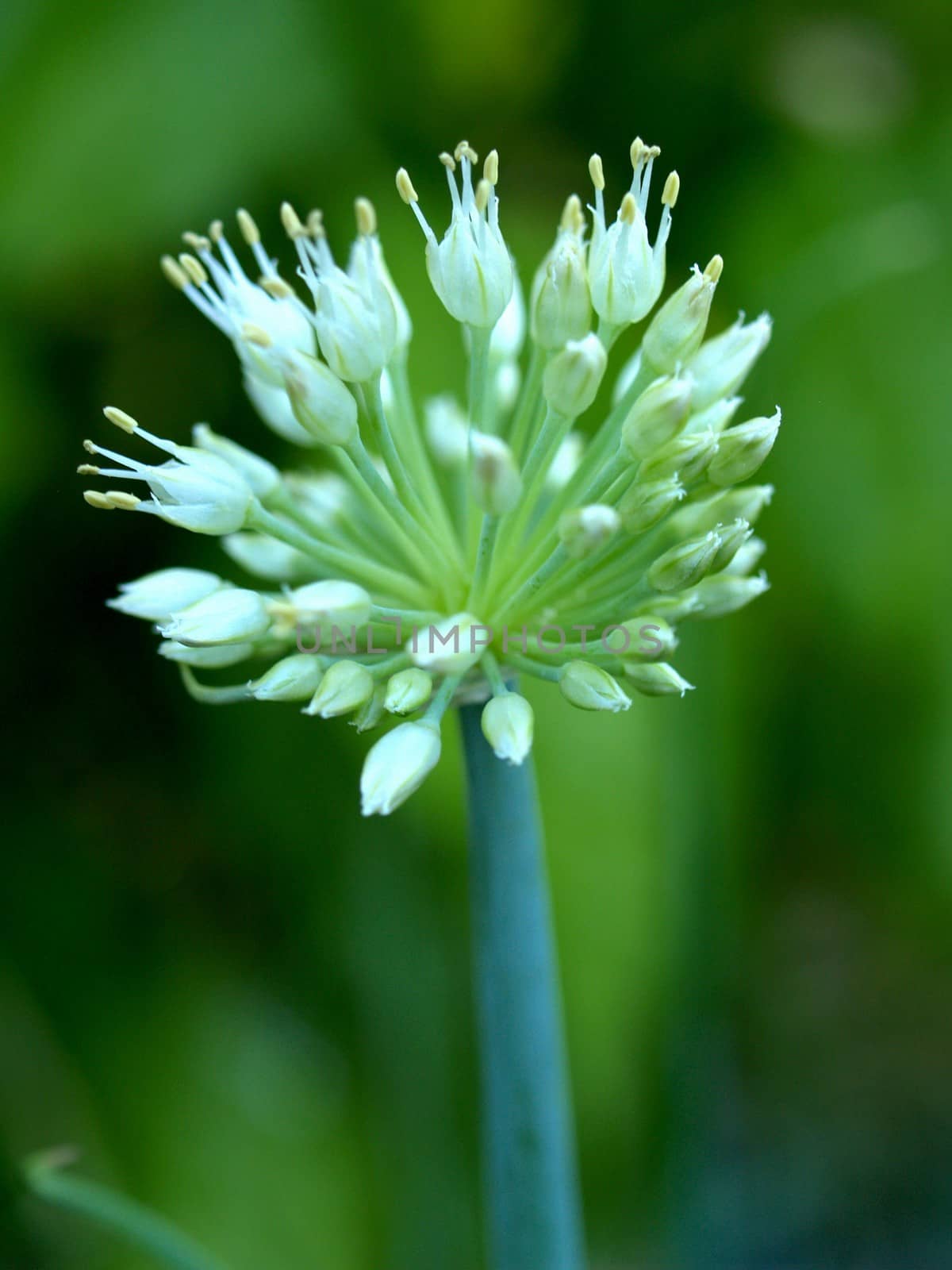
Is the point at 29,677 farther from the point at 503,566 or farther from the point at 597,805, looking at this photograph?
the point at 503,566

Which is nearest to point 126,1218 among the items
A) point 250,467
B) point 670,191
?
point 250,467

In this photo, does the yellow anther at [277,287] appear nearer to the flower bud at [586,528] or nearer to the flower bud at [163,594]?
the flower bud at [163,594]

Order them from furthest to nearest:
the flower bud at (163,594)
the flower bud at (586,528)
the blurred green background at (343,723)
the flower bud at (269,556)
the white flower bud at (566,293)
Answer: the blurred green background at (343,723)
the flower bud at (269,556)
the flower bud at (163,594)
the white flower bud at (566,293)
the flower bud at (586,528)

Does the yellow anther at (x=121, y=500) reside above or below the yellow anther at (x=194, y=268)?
below

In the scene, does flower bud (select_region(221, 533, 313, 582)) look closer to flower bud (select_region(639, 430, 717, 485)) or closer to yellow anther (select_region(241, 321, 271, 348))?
yellow anther (select_region(241, 321, 271, 348))

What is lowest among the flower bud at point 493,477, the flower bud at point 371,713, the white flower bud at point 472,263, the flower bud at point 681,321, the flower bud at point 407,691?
the flower bud at point 371,713

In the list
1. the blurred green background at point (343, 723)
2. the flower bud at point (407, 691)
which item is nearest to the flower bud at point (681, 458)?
the flower bud at point (407, 691)

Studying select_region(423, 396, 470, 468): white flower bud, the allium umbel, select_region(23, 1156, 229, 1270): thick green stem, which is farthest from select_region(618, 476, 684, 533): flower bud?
select_region(23, 1156, 229, 1270): thick green stem
